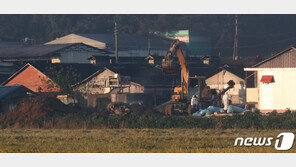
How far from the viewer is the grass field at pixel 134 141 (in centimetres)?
2433

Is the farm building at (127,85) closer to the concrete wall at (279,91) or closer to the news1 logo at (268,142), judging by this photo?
the concrete wall at (279,91)

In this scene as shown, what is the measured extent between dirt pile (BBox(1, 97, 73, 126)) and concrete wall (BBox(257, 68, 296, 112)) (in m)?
12.4

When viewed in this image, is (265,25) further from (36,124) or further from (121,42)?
(36,124)

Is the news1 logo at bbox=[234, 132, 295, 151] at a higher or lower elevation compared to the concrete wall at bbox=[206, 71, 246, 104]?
lower

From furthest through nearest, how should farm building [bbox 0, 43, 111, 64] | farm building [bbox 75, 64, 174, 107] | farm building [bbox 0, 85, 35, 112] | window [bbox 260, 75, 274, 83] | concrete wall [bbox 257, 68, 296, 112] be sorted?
farm building [bbox 0, 43, 111, 64]
farm building [bbox 75, 64, 174, 107]
farm building [bbox 0, 85, 35, 112]
window [bbox 260, 75, 274, 83]
concrete wall [bbox 257, 68, 296, 112]

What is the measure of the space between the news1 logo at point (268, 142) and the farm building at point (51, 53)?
45841 millimetres

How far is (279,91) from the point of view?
47.3 metres

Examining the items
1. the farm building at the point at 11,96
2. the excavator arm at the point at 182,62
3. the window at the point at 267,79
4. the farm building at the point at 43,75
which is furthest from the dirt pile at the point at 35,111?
the farm building at the point at 43,75

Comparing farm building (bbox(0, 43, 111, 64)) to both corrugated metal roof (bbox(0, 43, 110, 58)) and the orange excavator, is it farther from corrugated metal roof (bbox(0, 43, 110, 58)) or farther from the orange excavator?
the orange excavator

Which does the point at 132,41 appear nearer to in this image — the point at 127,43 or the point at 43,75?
Answer: the point at 127,43

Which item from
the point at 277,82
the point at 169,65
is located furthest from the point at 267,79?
the point at 169,65

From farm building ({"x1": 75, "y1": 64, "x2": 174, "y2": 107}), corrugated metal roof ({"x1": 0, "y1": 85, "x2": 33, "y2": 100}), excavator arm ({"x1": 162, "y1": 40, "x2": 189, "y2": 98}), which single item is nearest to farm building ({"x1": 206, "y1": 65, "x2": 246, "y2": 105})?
farm building ({"x1": 75, "y1": 64, "x2": 174, "y2": 107})

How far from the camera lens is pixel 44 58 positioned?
73250mm

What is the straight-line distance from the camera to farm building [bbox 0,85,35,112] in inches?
1902
